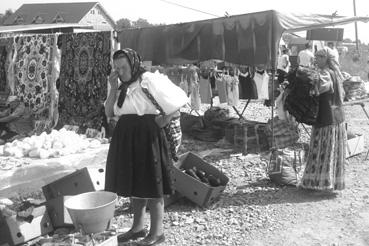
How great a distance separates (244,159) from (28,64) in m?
3.64

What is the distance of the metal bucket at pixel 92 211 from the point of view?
11.0ft

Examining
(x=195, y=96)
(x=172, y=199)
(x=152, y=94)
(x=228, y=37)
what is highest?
(x=228, y=37)

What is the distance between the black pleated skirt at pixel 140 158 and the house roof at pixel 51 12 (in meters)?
52.1

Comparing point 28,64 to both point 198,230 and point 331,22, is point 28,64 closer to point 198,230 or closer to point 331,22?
point 198,230

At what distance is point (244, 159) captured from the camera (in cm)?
700

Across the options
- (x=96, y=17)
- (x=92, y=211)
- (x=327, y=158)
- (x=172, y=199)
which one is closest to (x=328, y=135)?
(x=327, y=158)

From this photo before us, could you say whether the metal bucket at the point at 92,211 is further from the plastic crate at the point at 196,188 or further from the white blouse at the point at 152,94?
the plastic crate at the point at 196,188

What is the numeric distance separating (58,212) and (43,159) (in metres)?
0.59

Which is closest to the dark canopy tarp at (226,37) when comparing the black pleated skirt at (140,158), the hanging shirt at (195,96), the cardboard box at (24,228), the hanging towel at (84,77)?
the hanging shirt at (195,96)

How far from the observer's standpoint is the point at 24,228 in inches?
154

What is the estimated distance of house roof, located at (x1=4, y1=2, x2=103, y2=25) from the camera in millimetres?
54500

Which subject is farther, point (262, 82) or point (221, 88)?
point (221, 88)

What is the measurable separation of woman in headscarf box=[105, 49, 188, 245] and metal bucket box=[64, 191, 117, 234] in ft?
0.53

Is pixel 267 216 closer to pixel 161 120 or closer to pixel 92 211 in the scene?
pixel 161 120
